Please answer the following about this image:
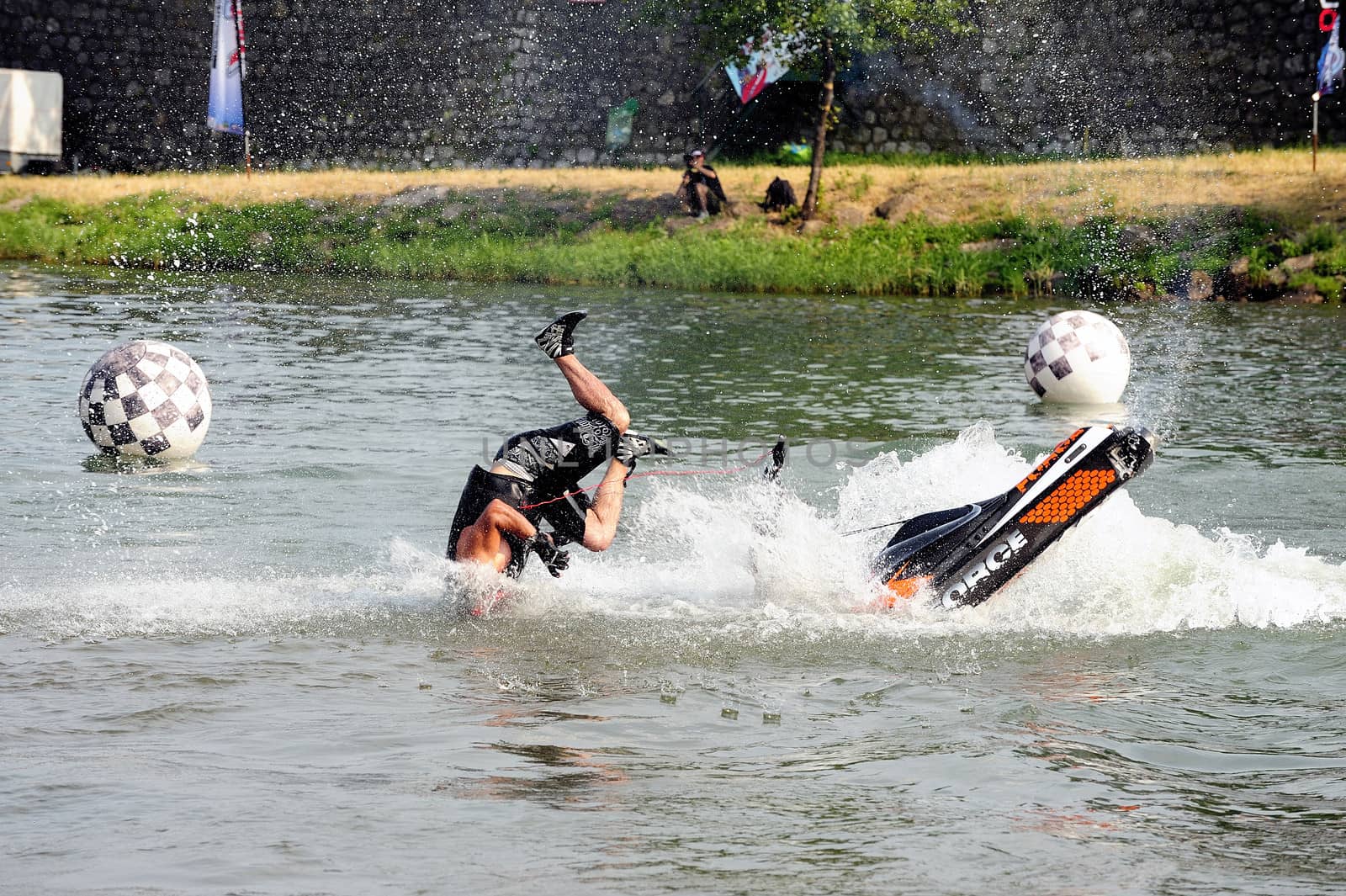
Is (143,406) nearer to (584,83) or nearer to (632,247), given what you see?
(632,247)

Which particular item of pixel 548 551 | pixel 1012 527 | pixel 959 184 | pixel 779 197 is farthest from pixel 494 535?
pixel 959 184

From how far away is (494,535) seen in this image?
9039 mm

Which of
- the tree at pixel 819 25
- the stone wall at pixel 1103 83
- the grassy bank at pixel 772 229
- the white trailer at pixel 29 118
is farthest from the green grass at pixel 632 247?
the stone wall at pixel 1103 83

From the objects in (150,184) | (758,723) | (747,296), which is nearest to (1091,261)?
(747,296)

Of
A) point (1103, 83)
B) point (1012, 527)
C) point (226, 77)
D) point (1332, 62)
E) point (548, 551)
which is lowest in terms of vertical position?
point (548, 551)

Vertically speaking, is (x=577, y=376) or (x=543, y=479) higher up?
(x=577, y=376)

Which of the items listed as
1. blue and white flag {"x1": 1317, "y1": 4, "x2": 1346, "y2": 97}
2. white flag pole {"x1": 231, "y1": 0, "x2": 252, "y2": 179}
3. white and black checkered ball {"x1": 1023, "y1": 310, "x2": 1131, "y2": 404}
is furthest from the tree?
white and black checkered ball {"x1": 1023, "y1": 310, "x2": 1131, "y2": 404}

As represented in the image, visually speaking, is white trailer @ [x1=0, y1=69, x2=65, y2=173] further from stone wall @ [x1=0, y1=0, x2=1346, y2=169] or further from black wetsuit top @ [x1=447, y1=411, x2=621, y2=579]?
black wetsuit top @ [x1=447, y1=411, x2=621, y2=579]

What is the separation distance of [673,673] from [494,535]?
1547 millimetres

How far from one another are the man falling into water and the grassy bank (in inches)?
799

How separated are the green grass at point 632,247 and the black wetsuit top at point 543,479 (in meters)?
20.3

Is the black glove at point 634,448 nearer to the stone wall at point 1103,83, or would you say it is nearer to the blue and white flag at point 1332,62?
the blue and white flag at point 1332,62

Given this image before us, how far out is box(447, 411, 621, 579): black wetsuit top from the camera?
9055mm

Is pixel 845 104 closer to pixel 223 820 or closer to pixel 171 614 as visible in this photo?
pixel 171 614
